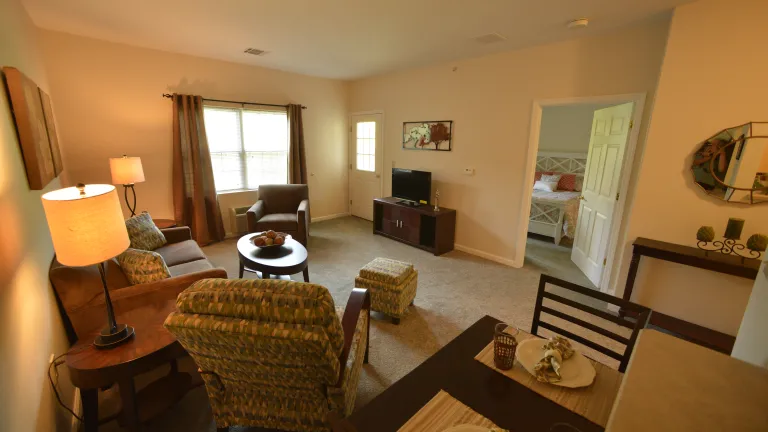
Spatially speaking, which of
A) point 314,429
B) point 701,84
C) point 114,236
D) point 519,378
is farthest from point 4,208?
point 701,84

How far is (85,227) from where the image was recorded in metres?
1.29

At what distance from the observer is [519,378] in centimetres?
108

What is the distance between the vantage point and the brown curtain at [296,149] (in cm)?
500

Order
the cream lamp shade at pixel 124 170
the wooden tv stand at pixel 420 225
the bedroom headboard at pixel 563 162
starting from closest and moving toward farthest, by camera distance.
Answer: the cream lamp shade at pixel 124 170
the wooden tv stand at pixel 420 225
the bedroom headboard at pixel 563 162

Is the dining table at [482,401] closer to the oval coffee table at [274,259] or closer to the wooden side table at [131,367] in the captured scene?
the wooden side table at [131,367]

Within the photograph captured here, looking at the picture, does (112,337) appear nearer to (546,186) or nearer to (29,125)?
Answer: (29,125)

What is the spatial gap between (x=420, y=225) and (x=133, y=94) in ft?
12.9

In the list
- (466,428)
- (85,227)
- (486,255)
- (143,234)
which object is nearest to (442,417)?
(466,428)

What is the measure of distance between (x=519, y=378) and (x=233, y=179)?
4731mm

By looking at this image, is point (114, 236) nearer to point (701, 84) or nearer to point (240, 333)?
point (240, 333)

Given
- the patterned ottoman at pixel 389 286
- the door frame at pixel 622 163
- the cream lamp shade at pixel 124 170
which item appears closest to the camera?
the patterned ottoman at pixel 389 286

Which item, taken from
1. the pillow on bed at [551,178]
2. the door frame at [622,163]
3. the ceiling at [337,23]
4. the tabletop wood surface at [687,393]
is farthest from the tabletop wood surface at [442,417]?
the pillow on bed at [551,178]

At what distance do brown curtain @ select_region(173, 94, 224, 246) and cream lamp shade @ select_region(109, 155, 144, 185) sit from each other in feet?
2.37

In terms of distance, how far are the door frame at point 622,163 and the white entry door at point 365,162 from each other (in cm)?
245
